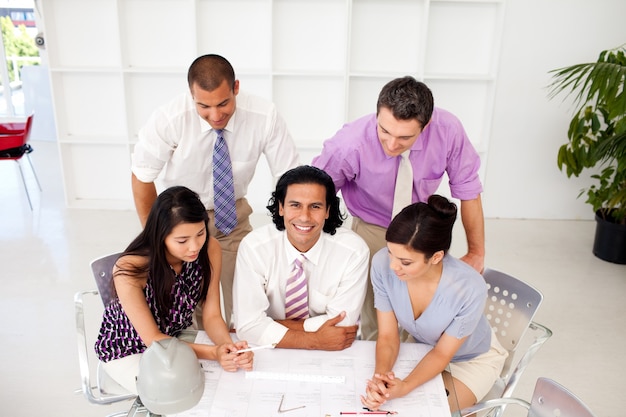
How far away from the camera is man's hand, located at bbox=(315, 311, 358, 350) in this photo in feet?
5.89

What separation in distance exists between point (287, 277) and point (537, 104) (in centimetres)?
331

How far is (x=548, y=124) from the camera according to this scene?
4562mm

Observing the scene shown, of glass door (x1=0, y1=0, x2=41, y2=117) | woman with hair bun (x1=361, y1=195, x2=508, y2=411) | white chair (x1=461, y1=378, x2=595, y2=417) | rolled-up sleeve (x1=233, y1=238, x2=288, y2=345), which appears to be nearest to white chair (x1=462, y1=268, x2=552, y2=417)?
woman with hair bun (x1=361, y1=195, x2=508, y2=411)

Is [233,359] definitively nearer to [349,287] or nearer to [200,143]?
[349,287]

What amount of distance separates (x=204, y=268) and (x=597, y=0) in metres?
3.83

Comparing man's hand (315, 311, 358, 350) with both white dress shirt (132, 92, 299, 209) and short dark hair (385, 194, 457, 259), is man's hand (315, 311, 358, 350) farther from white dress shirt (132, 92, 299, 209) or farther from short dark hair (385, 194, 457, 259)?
white dress shirt (132, 92, 299, 209)

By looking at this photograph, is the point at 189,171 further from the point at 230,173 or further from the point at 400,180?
the point at 400,180

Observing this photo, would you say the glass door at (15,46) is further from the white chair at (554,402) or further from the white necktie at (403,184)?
the white chair at (554,402)

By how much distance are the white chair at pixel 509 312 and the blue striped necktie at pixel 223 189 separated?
3.68ft

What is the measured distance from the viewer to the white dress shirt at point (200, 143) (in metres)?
2.42

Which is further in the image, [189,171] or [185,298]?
[189,171]

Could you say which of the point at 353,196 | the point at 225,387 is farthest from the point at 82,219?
the point at 225,387

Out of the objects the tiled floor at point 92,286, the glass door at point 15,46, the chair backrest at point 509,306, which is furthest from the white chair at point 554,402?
the glass door at point 15,46

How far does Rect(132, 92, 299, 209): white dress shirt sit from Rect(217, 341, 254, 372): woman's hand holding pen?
3.41ft
